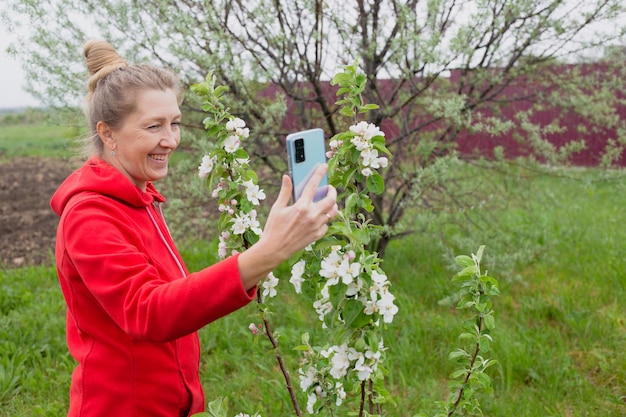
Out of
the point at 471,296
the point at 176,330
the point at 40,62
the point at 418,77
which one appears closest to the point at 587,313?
the point at 418,77

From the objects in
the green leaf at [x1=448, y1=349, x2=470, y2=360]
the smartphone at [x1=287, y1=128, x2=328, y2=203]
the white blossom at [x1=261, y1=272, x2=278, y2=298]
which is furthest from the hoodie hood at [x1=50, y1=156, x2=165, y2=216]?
the green leaf at [x1=448, y1=349, x2=470, y2=360]

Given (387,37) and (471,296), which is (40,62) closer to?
(387,37)

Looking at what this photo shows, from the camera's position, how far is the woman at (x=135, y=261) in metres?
1.33

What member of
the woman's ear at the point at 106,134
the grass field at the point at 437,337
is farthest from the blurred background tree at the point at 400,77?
the woman's ear at the point at 106,134

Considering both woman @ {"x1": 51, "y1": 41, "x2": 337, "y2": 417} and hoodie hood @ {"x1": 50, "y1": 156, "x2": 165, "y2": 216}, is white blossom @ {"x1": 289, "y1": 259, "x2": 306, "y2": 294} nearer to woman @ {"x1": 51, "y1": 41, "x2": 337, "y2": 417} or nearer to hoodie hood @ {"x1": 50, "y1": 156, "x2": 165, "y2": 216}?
woman @ {"x1": 51, "y1": 41, "x2": 337, "y2": 417}

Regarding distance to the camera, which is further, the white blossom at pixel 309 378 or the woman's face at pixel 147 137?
the white blossom at pixel 309 378

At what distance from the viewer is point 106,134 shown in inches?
74.3

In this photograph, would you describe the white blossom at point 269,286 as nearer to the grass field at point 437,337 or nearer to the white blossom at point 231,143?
the white blossom at point 231,143

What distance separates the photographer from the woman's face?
183 cm

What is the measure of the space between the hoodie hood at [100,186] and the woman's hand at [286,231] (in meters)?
0.58

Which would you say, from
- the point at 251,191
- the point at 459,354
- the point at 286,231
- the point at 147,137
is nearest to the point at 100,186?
the point at 147,137

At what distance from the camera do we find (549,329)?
3.88 m

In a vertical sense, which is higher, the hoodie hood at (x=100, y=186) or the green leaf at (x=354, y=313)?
the hoodie hood at (x=100, y=186)

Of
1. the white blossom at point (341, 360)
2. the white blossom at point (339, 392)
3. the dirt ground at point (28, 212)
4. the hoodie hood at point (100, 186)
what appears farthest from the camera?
the dirt ground at point (28, 212)
